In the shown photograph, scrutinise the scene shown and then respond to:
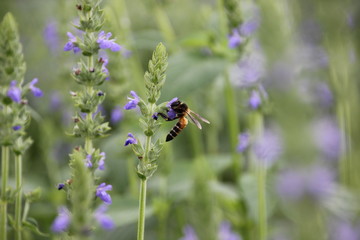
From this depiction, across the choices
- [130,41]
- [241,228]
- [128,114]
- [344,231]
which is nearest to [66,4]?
[130,41]

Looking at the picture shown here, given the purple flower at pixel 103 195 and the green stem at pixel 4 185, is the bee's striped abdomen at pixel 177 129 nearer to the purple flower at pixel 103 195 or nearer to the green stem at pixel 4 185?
the purple flower at pixel 103 195

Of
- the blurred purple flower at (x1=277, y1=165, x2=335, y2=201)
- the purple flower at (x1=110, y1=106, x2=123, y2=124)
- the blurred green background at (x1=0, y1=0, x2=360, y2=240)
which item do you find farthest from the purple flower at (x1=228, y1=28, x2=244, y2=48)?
the blurred purple flower at (x1=277, y1=165, x2=335, y2=201)

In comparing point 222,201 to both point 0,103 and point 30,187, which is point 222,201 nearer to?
point 30,187

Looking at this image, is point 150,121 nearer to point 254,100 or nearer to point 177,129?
point 177,129

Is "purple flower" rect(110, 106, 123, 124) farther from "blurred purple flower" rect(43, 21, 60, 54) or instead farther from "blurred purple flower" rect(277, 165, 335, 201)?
"blurred purple flower" rect(277, 165, 335, 201)

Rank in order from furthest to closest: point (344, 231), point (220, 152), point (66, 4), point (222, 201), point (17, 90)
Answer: point (220, 152), point (66, 4), point (222, 201), point (344, 231), point (17, 90)

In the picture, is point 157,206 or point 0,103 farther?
point 157,206
